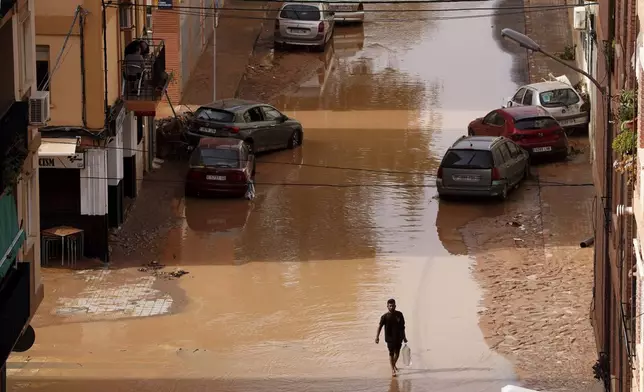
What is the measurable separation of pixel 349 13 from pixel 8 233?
33.0m

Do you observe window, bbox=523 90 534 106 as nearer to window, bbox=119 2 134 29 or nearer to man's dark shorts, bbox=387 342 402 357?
window, bbox=119 2 134 29

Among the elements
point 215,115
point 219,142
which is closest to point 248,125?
point 215,115

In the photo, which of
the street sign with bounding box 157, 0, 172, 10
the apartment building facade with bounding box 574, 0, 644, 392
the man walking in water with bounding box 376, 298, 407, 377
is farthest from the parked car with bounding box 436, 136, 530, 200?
the man walking in water with bounding box 376, 298, 407, 377

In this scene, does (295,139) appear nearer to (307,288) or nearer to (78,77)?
(78,77)

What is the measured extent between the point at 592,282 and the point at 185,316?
7.39 m

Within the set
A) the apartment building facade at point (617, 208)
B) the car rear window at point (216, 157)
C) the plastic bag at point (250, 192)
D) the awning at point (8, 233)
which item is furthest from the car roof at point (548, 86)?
the awning at point (8, 233)

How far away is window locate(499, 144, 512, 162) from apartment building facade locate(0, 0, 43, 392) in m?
14.6

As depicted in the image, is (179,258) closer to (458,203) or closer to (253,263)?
(253,263)

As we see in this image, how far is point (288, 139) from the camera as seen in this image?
133ft

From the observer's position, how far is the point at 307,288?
30422 mm

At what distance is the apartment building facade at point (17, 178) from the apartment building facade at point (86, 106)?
23.3 feet

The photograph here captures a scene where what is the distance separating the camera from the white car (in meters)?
41.1

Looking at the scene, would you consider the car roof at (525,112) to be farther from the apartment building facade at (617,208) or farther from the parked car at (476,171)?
the apartment building facade at (617,208)

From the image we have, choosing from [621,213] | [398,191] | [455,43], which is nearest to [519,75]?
[455,43]
